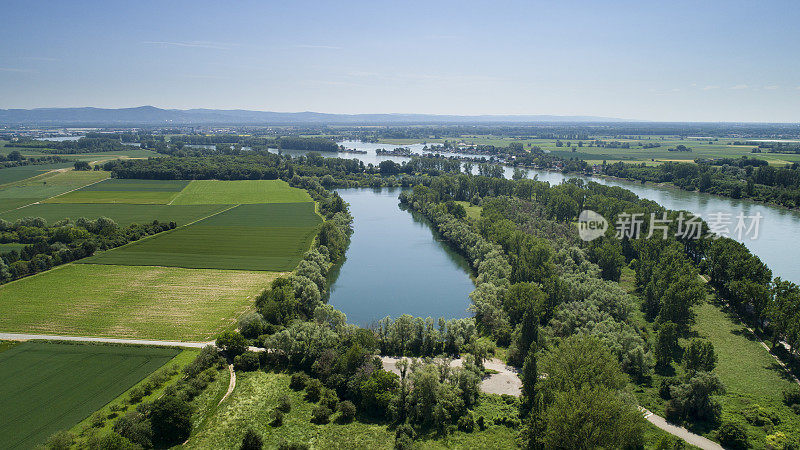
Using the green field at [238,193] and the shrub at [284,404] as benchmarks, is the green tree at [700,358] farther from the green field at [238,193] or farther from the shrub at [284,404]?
the green field at [238,193]

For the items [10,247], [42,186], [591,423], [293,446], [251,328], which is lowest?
[293,446]

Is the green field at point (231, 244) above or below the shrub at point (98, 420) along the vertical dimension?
above

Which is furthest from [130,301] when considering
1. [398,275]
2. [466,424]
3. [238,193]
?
[238,193]

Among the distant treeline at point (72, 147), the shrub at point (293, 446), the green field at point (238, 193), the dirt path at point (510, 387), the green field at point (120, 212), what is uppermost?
→ the distant treeline at point (72, 147)

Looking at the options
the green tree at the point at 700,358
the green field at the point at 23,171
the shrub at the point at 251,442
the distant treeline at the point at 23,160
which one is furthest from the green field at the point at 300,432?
the distant treeline at the point at 23,160

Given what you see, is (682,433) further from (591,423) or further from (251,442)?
(251,442)

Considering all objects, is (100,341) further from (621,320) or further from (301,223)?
(621,320)
